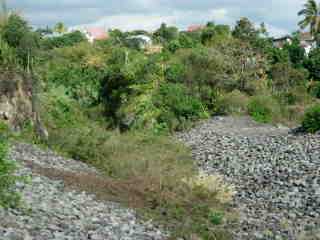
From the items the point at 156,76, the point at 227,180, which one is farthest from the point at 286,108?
the point at 227,180

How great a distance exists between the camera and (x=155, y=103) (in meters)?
25.7

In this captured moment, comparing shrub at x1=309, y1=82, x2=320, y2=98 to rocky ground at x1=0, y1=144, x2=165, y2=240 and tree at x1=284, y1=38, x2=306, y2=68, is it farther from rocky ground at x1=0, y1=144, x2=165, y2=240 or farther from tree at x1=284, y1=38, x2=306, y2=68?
rocky ground at x1=0, y1=144, x2=165, y2=240

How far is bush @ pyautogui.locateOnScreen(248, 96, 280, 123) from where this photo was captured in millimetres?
29031

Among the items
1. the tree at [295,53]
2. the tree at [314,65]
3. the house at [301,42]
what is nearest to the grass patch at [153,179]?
the tree at [314,65]

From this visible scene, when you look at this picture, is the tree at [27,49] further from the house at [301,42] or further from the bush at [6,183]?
the house at [301,42]

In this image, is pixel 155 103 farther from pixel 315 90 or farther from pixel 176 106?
pixel 315 90

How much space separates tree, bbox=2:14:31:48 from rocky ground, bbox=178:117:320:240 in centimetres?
684

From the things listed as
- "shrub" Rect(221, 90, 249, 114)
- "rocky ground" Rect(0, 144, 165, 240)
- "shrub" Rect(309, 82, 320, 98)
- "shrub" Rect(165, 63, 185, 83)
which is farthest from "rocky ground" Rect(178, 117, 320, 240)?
"shrub" Rect(309, 82, 320, 98)

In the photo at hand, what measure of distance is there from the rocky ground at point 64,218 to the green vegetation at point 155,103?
0.70 m

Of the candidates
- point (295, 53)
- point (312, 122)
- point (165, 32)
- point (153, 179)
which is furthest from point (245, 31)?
point (153, 179)

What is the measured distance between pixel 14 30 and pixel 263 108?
14.4 m

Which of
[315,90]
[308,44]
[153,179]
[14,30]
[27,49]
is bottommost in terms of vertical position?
[315,90]

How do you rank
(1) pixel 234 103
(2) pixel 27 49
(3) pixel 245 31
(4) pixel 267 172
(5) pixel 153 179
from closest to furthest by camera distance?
1. (5) pixel 153 179
2. (4) pixel 267 172
3. (2) pixel 27 49
4. (1) pixel 234 103
5. (3) pixel 245 31

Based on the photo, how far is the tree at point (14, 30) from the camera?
18953 millimetres
